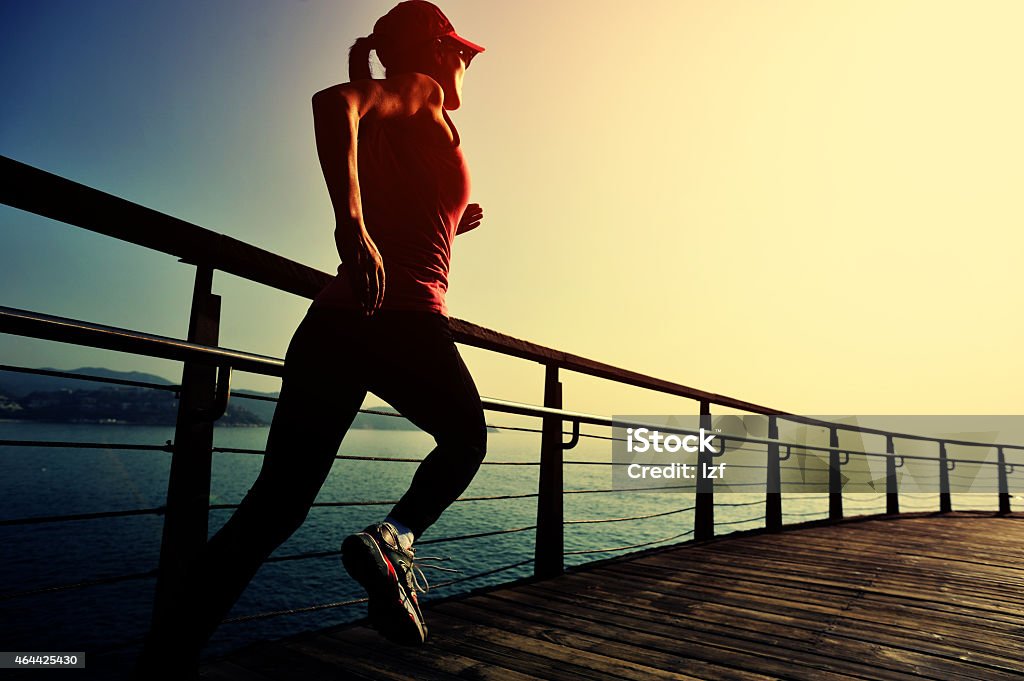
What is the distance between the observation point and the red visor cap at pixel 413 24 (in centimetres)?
136

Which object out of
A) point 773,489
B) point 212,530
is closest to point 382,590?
point 773,489

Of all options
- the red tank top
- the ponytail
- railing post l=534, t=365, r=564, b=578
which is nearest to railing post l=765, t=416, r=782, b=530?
railing post l=534, t=365, r=564, b=578

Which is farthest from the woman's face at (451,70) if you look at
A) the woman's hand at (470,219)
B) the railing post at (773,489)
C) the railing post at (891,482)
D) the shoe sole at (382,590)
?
the railing post at (891,482)

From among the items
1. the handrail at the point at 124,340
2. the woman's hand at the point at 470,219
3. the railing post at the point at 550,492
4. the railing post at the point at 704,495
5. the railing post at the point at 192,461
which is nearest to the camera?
the handrail at the point at 124,340

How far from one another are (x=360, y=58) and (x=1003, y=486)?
11.1 meters

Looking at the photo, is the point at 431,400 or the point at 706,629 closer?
the point at 431,400

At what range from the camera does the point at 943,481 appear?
826cm

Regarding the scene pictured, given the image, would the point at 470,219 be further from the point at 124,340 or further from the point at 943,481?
the point at 943,481

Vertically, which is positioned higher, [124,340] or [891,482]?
[124,340]

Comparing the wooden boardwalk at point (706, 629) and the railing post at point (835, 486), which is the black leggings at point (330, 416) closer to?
the wooden boardwalk at point (706, 629)

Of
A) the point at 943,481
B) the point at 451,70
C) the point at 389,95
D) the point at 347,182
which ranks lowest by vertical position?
the point at 943,481

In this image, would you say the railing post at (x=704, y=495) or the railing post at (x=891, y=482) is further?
→ the railing post at (x=891, y=482)

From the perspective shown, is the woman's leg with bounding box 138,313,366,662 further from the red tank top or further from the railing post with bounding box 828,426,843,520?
the railing post with bounding box 828,426,843,520

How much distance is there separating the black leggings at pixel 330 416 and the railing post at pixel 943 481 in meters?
9.08
